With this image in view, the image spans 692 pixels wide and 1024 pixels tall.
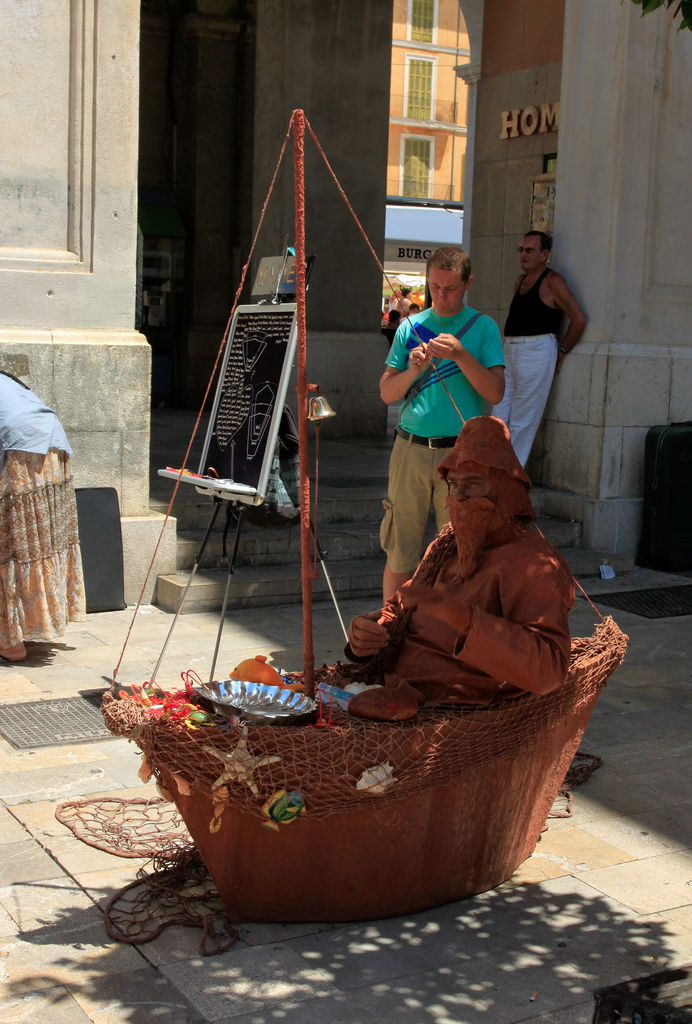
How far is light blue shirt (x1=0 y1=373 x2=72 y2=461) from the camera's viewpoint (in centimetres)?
600

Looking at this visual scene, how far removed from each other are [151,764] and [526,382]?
20.3 ft

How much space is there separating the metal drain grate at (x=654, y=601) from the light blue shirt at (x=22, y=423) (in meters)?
3.88

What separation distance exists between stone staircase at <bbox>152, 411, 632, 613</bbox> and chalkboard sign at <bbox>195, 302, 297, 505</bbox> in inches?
50.1

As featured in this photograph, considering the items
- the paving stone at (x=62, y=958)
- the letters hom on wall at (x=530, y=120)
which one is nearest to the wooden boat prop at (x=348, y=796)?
the paving stone at (x=62, y=958)

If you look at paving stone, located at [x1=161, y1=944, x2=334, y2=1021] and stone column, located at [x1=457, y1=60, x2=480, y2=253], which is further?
stone column, located at [x1=457, y1=60, x2=480, y2=253]

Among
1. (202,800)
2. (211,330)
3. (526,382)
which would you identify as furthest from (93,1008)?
(211,330)

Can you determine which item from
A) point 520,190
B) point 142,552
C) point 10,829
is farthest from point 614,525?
point 10,829

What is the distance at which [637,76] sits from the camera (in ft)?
28.7

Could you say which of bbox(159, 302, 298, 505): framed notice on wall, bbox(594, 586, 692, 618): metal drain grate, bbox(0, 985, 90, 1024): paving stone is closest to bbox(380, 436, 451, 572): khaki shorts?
bbox(159, 302, 298, 505): framed notice on wall

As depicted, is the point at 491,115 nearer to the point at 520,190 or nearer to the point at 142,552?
the point at 520,190

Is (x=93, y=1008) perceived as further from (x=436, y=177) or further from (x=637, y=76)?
(x=436, y=177)

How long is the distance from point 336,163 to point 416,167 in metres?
30.8

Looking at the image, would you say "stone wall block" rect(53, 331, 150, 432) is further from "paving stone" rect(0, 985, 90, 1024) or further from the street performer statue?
"paving stone" rect(0, 985, 90, 1024)

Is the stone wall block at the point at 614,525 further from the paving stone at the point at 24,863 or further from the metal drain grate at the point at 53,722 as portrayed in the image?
the paving stone at the point at 24,863
